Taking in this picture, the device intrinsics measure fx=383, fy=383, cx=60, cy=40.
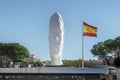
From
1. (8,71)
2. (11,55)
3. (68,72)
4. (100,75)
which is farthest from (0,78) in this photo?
(11,55)

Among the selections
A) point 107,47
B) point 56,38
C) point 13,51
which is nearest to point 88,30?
point 56,38

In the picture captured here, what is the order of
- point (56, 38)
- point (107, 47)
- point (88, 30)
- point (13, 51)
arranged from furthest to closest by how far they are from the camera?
point (107, 47) < point (13, 51) < point (56, 38) < point (88, 30)

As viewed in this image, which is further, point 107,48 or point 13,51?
point 107,48

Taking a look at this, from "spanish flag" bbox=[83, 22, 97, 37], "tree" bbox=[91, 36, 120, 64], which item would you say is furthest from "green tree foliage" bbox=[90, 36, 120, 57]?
"spanish flag" bbox=[83, 22, 97, 37]

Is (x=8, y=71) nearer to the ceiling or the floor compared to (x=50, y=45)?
nearer to the floor

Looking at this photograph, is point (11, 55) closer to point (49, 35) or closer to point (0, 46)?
point (0, 46)

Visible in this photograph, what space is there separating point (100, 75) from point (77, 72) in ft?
12.3

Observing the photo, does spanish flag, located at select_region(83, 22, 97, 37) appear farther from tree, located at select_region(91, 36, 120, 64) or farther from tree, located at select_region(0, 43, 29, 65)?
tree, located at select_region(91, 36, 120, 64)

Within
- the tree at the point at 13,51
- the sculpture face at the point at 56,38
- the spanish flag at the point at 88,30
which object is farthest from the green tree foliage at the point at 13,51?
the spanish flag at the point at 88,30

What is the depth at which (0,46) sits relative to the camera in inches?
3952

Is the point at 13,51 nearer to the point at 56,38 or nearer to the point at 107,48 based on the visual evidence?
the point at 107,48

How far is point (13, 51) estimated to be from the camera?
101 meters

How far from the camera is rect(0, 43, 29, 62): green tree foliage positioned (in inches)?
3930

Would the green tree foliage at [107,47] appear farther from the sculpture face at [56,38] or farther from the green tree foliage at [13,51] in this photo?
the sculpture face at [56,38]
